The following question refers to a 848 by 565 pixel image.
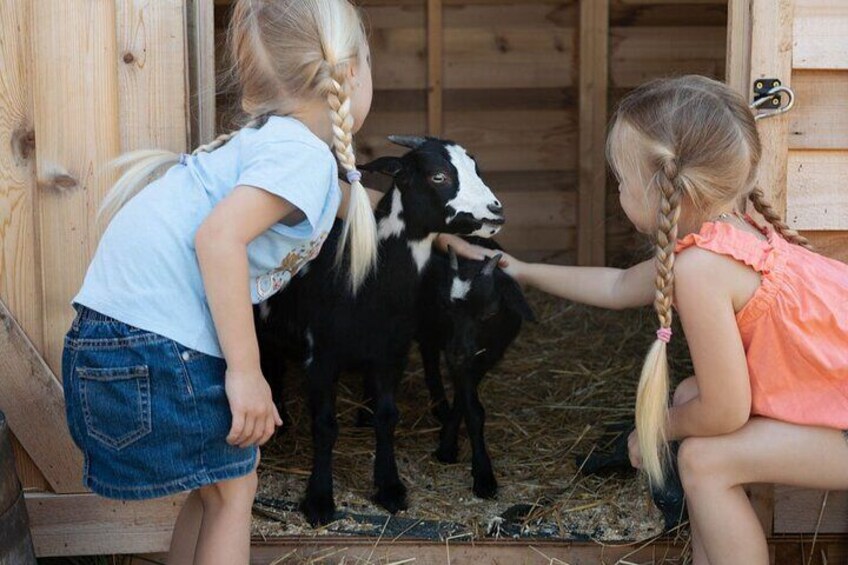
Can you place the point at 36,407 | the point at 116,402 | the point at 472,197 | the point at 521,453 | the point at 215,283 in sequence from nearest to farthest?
the point at 215,283 < the point at 116,402 < the point at 36,407 < the point at 472,197 < the point at 521,453

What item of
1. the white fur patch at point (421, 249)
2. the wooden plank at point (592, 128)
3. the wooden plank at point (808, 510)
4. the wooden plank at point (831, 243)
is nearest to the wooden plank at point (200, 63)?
the white fur patch at point (421, 249)

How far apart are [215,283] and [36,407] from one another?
1.38 meters

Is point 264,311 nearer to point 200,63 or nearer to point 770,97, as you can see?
point 200,63

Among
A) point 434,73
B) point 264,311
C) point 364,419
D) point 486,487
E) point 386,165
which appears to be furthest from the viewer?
point 434,73

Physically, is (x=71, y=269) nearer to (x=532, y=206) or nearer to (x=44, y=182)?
(x=44, y=182)

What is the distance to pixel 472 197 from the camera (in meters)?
4.19

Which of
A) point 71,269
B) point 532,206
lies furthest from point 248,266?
point 532,206

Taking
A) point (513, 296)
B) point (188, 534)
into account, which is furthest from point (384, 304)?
point (188, 534)

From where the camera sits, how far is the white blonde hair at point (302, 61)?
121 inches

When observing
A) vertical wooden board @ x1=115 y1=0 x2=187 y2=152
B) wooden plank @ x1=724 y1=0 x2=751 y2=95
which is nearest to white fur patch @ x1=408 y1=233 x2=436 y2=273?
vertical wooden board @ x1=115 y1=0 x2=187 y2=152

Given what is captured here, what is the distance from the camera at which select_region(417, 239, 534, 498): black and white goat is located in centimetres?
429

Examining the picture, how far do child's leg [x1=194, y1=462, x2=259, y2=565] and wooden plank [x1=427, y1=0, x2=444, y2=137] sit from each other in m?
4.60

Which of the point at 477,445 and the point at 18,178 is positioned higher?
the point at 18,178

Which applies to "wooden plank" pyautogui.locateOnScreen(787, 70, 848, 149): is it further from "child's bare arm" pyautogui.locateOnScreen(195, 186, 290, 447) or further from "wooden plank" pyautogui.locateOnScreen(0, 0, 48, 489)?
"wooden plank" pyautogui.locateOnScreen(0, 0, 48, 489)
